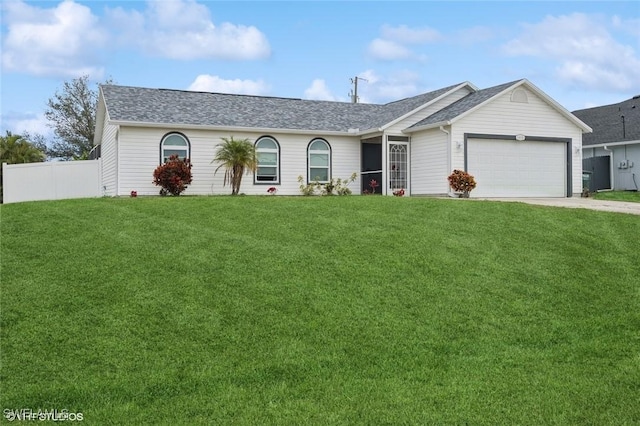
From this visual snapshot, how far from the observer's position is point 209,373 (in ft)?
18.8

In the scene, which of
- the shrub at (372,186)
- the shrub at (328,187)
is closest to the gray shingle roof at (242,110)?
the shrub at (328,187)

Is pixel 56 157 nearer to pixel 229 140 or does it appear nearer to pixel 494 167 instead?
pixel 229 140

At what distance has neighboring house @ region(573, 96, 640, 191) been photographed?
91.5 feet

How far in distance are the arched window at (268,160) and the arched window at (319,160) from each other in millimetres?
1272

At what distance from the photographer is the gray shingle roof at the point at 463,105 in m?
21.6

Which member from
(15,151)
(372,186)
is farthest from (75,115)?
(372,186)

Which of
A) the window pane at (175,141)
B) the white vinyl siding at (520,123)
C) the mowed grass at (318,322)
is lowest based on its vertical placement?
the mowed grass at (318,322)

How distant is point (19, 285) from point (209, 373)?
134 inches

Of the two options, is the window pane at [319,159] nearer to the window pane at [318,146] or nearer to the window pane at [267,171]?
the window pane at [318,146]

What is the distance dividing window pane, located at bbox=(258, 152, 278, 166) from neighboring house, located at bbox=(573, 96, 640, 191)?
15.2 metres

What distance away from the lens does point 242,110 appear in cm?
2328

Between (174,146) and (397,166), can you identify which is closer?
(174,146)

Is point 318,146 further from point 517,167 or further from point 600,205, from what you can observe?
point 600,205

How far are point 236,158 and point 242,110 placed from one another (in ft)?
12.4
